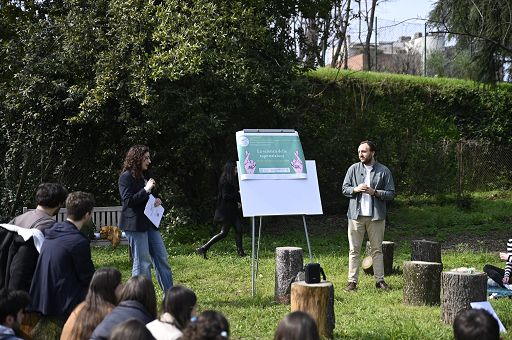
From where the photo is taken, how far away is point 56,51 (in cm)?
1460

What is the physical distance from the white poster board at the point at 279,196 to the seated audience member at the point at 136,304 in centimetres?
367

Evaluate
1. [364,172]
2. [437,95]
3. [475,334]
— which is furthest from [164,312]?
[437,95]

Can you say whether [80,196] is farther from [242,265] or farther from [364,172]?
[242,265]

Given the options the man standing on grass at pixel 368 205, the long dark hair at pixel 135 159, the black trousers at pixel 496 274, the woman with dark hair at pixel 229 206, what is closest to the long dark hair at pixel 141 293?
the long dark hair at pixel 135 159

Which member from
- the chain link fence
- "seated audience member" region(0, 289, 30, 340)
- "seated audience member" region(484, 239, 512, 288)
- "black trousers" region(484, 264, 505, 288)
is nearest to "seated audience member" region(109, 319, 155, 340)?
"seated audience member" region(0, 289, 30, 340)

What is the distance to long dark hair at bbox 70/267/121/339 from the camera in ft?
16.1

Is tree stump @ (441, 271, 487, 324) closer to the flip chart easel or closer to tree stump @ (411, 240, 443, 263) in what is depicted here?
the flip chart easel

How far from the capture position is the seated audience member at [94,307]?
193 inches

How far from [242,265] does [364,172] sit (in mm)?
2976

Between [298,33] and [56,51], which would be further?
[298,33]

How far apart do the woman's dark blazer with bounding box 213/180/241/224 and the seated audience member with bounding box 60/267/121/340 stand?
696cm

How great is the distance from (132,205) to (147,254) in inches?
22.3

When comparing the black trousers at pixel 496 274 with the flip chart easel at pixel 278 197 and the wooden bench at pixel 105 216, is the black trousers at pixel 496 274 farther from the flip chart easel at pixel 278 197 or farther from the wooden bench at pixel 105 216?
the wooden bench at pixel 105 216

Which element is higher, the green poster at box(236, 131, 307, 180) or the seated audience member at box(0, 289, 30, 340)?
the green poster at box(236, 131, 307, 180)
